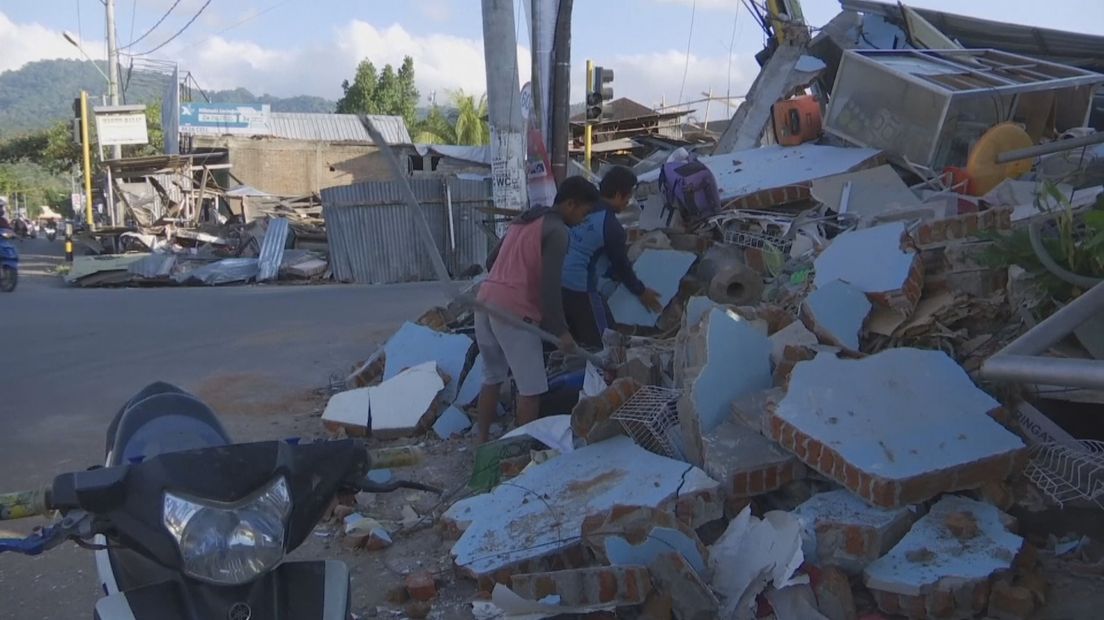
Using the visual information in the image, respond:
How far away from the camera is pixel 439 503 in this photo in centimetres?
489

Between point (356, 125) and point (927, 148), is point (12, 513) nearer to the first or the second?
point (927, 148)

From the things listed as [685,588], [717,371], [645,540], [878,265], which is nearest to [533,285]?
[717,371]

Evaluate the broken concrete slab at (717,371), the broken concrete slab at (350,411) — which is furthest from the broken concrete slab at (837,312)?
the broken concrete slab at (350,411)

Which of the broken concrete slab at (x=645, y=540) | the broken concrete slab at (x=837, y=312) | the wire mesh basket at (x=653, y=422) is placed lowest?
the broken concrete slab at (x=645, y=540)

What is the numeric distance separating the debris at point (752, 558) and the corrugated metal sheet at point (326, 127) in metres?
30.1

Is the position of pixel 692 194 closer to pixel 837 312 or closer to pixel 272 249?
pixel 837 312

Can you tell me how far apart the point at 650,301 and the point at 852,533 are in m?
3.01

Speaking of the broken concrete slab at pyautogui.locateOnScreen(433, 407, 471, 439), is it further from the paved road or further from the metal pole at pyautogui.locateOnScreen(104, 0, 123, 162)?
the metal pole at pyautogui.locateOnScreen(104, 0, 123, 162)

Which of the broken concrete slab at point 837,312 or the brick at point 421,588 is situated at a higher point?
the broken concrete slab at point 837,312

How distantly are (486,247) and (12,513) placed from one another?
16345 millimetres

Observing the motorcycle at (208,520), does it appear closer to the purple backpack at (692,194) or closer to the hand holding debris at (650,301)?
the hand holding debris at (650,301)

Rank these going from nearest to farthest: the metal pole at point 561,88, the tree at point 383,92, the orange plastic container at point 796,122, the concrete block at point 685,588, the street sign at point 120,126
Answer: the concrete block at point 685,588 < the orange plastic container at point 796,122 < the metal pole at point 561,88 < the street sign at point 120,126 < the tree at point 383,92

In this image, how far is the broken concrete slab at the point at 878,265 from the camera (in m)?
4.98

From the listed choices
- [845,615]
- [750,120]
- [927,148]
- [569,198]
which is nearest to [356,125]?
[750,120]
